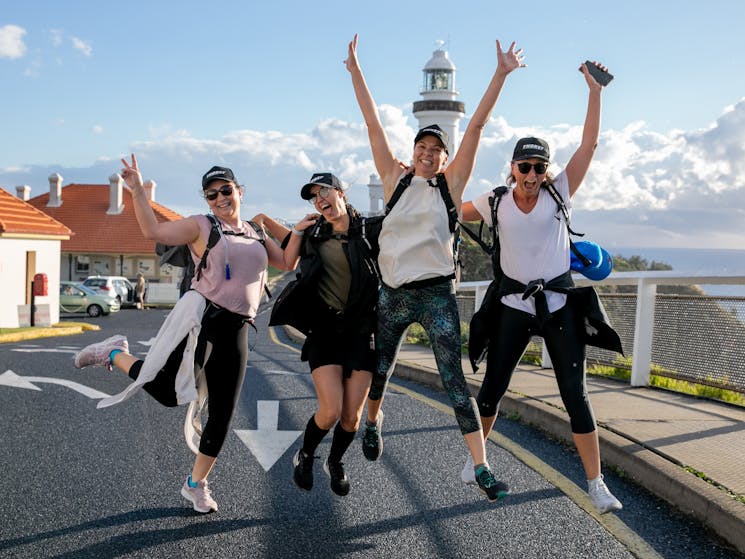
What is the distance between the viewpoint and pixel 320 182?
5.15m

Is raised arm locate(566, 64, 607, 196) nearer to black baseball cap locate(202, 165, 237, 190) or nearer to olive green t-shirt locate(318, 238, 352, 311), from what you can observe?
olive green t-shirt locate(318, 238, 352, 311)

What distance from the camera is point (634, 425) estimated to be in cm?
696

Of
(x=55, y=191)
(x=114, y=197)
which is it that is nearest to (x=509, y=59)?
(x=114, y=197)

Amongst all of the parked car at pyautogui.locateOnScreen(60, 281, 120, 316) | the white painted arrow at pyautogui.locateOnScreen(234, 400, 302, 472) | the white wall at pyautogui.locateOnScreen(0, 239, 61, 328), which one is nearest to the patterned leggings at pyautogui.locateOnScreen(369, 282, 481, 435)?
the white painted arrow at pyautogui.locateOnScreen(234, 400, 302, 472)

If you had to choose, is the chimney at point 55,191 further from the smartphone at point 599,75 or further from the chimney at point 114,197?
the smartphone at point 599,75

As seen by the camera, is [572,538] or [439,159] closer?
[572,538]

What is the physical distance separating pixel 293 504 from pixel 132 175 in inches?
86.7

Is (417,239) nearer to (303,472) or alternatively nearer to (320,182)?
(320,182)

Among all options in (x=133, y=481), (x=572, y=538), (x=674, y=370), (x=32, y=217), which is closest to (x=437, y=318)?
(x=572, y=538)

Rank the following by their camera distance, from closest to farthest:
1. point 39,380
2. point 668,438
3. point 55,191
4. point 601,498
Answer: point 601,498 < point 668,438 < point 39,380 < point 55,191

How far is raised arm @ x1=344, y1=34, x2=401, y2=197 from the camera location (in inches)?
207

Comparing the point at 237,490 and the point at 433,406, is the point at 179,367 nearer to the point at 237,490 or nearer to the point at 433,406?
the point at 237,490

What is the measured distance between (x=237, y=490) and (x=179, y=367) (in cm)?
96

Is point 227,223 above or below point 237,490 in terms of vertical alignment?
above
